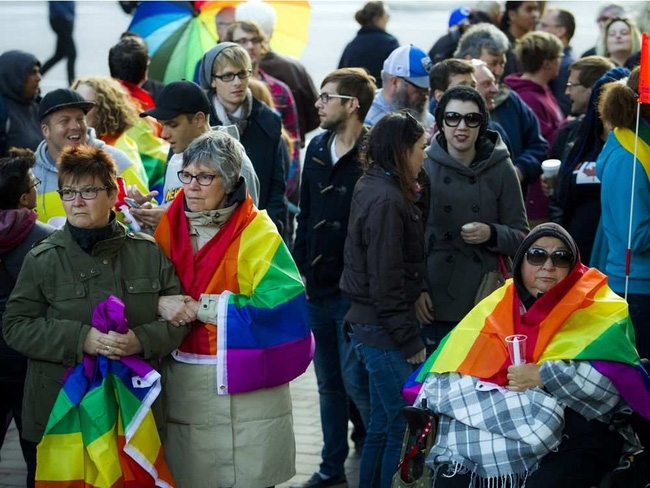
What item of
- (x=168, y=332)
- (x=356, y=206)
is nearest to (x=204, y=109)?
(x=356, y=206)

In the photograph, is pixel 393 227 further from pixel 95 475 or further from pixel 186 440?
pixel 95 475

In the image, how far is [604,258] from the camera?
6367mm

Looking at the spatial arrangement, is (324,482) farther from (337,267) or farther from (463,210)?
(463,210)

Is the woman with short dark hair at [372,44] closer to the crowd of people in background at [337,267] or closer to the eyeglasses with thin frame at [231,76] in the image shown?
the crowd of people in background at [337,267]

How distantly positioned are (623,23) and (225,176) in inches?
200

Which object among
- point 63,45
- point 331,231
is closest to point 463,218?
point 331,231

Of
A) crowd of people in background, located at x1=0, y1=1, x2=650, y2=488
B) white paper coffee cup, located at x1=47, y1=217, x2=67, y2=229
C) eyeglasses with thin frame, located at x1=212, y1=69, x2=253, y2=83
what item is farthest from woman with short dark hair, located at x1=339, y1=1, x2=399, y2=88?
white paper coffee cup, located at x1=47, y1=217, x2=67, y2=229

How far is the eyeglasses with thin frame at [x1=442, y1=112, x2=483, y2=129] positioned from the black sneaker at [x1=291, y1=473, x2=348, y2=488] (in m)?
1.99

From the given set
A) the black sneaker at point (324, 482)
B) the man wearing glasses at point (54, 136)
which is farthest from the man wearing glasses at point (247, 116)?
the black sneaker at point (324, 482)

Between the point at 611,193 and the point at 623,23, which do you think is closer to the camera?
the point at 611,193

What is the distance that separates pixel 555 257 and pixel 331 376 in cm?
195

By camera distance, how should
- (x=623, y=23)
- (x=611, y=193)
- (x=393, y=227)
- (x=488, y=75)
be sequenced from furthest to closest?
(x=623, y=23) < (x=488, y=75) < (x=611, y=193) < (x=393, y=227)

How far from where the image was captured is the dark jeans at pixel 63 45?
1136 centimetres

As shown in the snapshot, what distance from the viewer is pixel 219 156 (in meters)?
5.05
